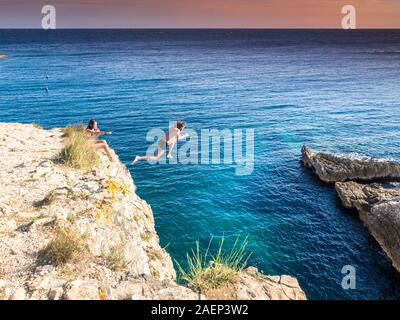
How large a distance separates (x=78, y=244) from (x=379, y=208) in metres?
20.0

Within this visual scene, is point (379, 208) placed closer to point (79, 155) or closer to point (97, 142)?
point (97, 142)

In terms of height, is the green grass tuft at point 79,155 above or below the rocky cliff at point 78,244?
above

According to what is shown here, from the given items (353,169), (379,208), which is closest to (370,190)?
Result: (353,169)

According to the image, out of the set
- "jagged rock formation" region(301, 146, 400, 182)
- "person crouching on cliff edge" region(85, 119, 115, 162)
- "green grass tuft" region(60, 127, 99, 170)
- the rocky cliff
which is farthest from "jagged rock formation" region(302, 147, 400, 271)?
"green grass tuft" region(60, 127, 99, 170)

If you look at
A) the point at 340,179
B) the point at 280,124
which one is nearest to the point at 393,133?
the point at 280,124

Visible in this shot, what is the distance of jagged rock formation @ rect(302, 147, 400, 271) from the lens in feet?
66.9

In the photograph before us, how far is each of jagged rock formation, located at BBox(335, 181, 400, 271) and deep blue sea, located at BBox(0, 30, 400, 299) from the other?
2.18 feet

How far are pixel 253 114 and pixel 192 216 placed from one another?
28.6 meters

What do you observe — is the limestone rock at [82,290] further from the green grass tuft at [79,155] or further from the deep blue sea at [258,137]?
the deep blue sea at [258,137]

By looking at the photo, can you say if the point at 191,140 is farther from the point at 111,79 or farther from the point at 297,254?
the point at 111,79

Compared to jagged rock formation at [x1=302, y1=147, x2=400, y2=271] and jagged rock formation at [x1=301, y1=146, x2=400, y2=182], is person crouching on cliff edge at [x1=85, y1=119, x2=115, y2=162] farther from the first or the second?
jagged rock formation at [x1=301, y1=146, x2=400, y2=182]

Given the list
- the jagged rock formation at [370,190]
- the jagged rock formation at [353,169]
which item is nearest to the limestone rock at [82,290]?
the jagged rock formation at [370,190]

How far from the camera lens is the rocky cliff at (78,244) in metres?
7.52

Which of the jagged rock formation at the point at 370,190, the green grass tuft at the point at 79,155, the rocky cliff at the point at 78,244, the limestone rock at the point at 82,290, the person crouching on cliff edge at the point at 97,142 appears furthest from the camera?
the jagged rock formation at the point at 370,190
